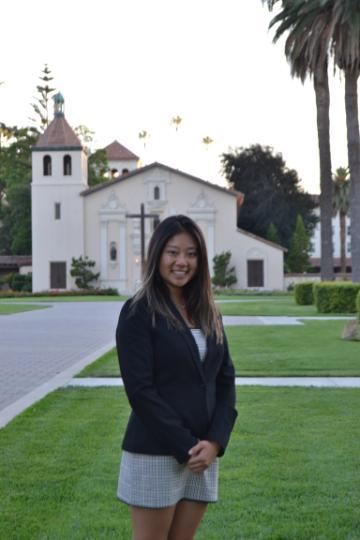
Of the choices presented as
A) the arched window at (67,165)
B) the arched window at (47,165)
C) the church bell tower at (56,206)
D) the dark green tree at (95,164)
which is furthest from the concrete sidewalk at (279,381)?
the dark green tree at (95,164)

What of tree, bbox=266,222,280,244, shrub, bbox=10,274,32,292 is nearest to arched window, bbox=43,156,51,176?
shrub, bbox=10,274,32,292

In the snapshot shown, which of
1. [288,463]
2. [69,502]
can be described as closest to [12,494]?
[69,502]

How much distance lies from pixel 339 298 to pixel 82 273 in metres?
33.6

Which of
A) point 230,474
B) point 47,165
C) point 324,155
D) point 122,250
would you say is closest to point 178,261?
point 230,474

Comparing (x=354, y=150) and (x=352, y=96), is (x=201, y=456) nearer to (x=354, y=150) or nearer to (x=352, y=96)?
(x=354, y=150)

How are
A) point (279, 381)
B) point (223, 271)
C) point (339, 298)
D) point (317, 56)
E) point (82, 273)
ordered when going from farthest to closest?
point (223, 271)
point (82, 273)
point (317, 56)
point (339, 298)
point (279, 381)

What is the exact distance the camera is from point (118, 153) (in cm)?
9838

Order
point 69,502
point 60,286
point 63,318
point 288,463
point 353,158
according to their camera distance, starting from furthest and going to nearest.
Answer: point 60,286
point 353,158
point 63,318
point 288,463
point 69,502

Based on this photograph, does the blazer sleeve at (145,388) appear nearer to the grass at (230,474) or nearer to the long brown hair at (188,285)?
the long brown hair at (188,285)

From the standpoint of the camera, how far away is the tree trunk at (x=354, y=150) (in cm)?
3181

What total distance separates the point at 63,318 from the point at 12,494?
2389 cm

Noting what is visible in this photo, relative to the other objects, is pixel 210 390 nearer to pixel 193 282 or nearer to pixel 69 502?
pixel 193 282

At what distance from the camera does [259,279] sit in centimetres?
6500

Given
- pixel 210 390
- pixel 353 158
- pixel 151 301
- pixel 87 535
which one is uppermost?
pixel 353 158
